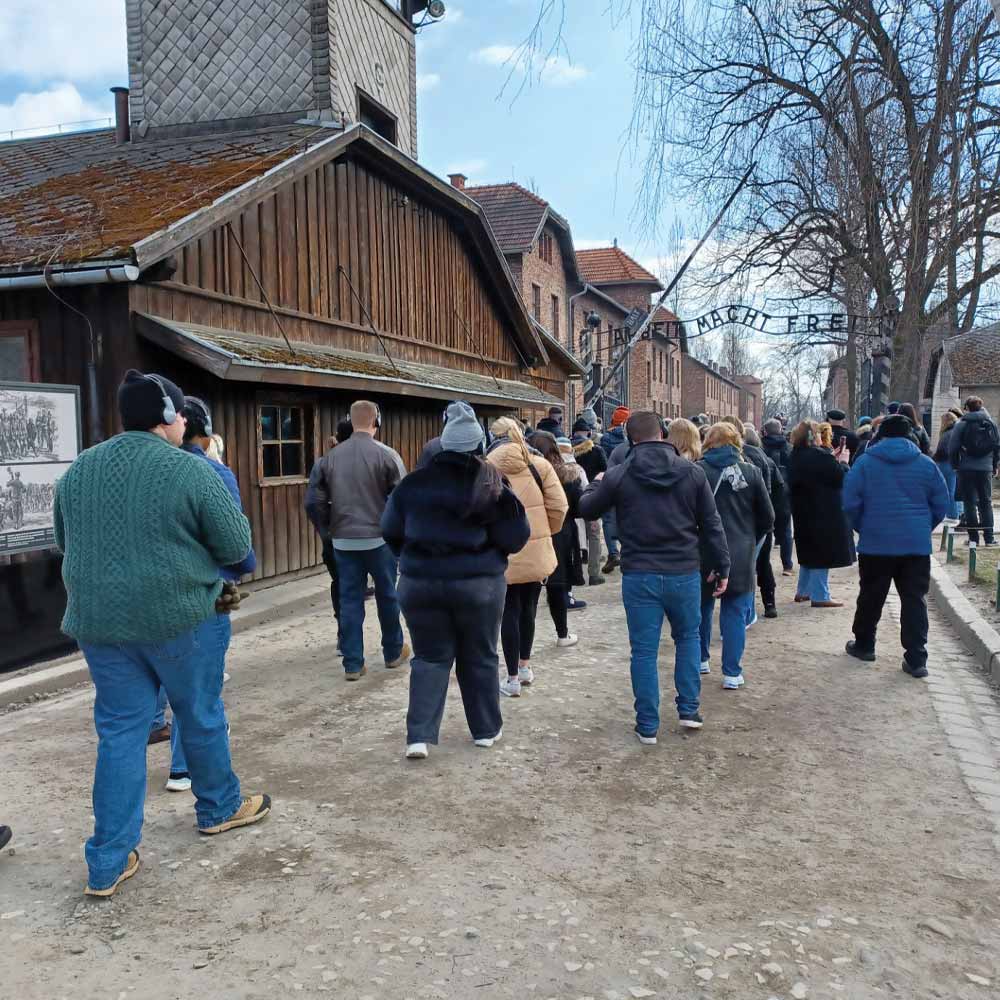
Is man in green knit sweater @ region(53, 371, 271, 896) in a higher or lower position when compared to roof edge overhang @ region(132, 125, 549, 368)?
lower

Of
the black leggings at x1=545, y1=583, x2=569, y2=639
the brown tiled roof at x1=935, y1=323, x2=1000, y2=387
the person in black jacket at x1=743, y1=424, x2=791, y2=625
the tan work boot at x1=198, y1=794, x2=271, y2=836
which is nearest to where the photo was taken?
the tan work boot at x1=198, y1=794, x2=271, y2=836

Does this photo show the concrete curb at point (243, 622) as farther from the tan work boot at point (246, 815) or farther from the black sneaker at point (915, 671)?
the black sneaker at point (915, 671)

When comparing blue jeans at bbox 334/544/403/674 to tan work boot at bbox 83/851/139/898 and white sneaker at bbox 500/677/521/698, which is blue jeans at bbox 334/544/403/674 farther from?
tan work boot at bbox 83/851/139/898

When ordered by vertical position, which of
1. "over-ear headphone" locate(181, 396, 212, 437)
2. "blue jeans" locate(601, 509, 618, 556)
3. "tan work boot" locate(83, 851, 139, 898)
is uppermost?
Answer: "over-ear headphone" locate(181, 396, 212, 437)

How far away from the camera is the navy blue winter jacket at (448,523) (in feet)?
16.0

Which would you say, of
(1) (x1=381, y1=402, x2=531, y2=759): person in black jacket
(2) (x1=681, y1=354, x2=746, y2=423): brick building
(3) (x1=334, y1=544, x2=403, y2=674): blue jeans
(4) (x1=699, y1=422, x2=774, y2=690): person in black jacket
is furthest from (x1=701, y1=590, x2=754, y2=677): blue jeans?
(2) (x1=681, y1=354, x2=746, y2=423): brick building

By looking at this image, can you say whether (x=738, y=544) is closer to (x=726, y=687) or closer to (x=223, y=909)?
(x=726, y=687)

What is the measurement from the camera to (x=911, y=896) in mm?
3494

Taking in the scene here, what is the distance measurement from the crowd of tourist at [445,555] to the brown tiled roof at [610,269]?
34.6 meters

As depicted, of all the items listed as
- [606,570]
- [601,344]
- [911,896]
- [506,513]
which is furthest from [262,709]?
[601,344]

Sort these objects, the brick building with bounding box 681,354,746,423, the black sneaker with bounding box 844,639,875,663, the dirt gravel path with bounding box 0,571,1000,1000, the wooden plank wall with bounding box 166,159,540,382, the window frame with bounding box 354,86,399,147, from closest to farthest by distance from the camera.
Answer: the dirt gravel path with bounding box 0,571,1000,1000
the black sneaker with bounding box 844,639,875,663
the wooden plank wall with bounding box 166,159,540,382
the window frame with bounding box 354,86,399,147
the brick building with bounding box 681,354,746,423

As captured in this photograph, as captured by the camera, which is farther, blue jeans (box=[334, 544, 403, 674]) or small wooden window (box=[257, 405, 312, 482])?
small wooden window (box=[257, 405, 312, 482])

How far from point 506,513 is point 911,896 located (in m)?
2.57

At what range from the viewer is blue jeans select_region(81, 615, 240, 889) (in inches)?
140
